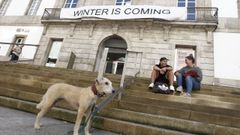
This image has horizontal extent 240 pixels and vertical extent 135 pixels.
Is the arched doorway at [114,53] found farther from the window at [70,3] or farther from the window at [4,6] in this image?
the window at [4,6]

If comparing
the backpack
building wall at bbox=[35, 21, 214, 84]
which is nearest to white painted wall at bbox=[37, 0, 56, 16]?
building wall at bbox=[35, 21, 214, 84]

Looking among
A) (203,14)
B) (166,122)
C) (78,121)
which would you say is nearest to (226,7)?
(203,14)

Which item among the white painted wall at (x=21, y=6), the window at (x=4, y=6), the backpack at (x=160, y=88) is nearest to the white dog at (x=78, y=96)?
the backpack at (x=160, y=88)

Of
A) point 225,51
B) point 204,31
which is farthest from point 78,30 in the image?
point 225,51

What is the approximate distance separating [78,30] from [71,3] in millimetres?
3093

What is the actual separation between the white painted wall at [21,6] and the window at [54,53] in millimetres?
3169

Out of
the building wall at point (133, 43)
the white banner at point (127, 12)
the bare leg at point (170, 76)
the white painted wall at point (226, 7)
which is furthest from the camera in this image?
the white painted wall at point (226, 7)

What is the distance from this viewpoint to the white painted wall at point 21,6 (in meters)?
15.4

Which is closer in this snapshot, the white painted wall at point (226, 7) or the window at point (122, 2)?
the white painted wall at point (226, 7)

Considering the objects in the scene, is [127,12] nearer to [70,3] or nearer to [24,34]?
[70,3]

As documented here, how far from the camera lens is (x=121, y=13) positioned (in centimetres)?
1201

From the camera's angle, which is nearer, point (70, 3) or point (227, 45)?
point (227, 45)

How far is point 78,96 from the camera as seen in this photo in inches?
121

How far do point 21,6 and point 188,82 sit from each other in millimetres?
16182
